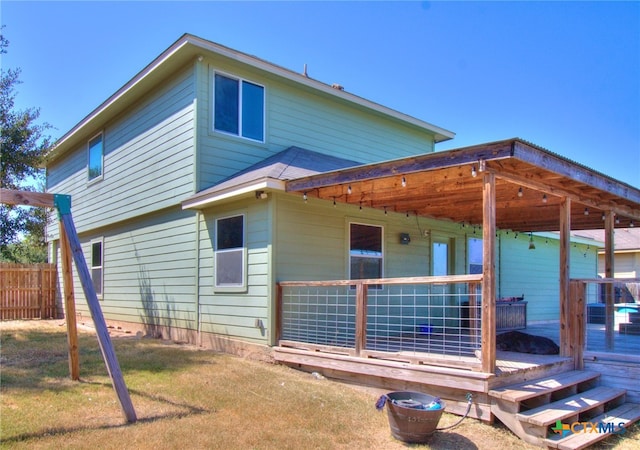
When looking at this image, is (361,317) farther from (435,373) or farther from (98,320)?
(98,320)

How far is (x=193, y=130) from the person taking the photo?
8797mm

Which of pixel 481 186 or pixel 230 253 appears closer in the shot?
pixel 481 186

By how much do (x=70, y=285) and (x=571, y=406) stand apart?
6188 millimetres

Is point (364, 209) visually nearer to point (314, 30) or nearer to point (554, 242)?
point (314, 30)

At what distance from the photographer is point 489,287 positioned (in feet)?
16.5

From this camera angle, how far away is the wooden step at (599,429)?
172 inches

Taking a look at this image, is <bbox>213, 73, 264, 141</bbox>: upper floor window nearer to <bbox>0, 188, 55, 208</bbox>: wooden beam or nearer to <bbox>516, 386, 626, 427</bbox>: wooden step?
<bbox>0, 188, 55, 208</bbox>: wooden beam

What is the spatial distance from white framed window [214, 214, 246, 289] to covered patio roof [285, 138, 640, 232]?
143 cm

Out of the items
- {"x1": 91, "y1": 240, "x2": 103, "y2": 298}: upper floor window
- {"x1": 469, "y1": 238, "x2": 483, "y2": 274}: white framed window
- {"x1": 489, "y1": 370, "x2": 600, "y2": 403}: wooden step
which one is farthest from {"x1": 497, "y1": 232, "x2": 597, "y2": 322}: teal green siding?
{"x1": 91, "y1": 240, "x2": 103, "y2": 298}: upper floor window

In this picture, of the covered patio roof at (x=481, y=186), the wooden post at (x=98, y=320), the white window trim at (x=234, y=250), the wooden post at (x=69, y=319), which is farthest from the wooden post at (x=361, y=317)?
the wooden post at (x=69, y=319)

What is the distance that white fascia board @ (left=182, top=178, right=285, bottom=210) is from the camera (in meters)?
7.10

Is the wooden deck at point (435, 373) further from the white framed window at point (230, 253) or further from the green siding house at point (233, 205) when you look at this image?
the white framed window at point (230, 253)

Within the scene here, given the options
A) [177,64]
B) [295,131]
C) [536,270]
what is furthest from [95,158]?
[536,270]

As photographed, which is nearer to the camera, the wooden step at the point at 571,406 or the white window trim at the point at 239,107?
the wooden step at the point at 571,406
